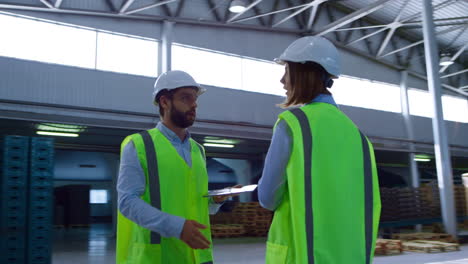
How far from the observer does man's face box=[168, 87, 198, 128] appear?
2.77 meters

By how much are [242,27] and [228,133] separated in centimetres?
496

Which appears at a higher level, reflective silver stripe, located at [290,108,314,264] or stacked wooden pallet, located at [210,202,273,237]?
reflective silver stripe, located at [290,108,314,264]

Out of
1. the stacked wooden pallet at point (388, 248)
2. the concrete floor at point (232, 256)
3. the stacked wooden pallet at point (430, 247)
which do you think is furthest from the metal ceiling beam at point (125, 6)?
the stacked wooden pallet at point (430, 247)

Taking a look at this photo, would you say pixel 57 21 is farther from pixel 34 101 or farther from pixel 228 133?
pixel 228 133

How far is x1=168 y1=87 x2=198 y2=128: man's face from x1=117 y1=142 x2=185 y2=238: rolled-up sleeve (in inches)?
14.9

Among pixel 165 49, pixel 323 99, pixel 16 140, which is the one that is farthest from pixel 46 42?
pixel 323 99

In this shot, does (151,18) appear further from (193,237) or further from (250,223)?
(193,237)

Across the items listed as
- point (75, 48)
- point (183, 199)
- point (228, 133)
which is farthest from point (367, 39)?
point (183, 199)

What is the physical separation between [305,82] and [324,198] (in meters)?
0.56

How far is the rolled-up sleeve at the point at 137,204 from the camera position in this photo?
215cm

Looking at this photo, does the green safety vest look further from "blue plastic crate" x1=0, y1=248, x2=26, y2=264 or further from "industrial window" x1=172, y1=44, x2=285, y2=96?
"industrial window" x1=172, y1=44, x2=285, y2=96

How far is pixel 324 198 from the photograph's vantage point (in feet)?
5.71

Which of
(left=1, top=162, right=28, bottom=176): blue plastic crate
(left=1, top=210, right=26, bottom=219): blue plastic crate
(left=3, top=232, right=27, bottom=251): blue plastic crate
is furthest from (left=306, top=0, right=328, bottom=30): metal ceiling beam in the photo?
(left=3, top=232, right=27, bottom=251): blue plastic crate

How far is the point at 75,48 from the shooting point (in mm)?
13812
